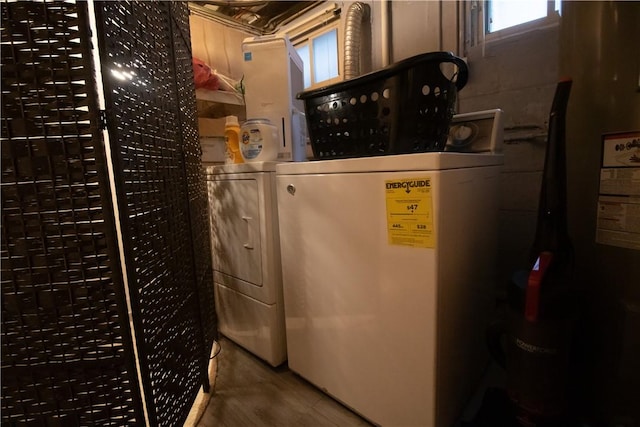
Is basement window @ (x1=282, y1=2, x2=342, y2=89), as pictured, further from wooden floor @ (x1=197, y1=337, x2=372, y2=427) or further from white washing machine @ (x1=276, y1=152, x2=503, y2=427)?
wooden floor @ (x1=197, y1=337, x2=372, y2=427)

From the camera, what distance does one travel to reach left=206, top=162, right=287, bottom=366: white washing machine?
4.19ft

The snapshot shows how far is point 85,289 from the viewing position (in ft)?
2.49

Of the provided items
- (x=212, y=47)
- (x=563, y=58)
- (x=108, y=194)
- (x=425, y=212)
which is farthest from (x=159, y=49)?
(x=212, y=47)

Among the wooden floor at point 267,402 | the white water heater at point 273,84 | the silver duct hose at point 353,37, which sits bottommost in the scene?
the wooden floor at point 267,402

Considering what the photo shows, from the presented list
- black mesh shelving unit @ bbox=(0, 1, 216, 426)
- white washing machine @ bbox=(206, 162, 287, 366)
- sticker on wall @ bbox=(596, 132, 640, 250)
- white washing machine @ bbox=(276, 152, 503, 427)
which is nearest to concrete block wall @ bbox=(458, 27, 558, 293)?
white washing machine @ bbox=(276, 152, 503, 427)

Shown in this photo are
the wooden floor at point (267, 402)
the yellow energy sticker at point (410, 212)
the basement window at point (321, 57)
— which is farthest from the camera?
the basement window at point (321, 57)

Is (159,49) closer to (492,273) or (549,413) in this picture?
(492,273)

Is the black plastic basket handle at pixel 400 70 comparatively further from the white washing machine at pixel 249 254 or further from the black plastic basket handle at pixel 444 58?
the white washing machine at pixel 249 254

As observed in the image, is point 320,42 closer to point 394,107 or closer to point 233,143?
point 233,143

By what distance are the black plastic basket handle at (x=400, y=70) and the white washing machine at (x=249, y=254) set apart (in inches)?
16.4

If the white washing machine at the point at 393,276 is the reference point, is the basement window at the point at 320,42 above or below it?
above

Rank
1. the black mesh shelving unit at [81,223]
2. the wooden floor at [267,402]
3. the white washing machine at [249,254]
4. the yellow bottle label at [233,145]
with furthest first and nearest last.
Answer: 1. the yellow bottle label at [233,145]
2. the white washing machine at [249,254]
3. the wooden floor at [267,402]
4. the black mesh shelving unit at [81,223]

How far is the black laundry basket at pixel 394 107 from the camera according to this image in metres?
0.86

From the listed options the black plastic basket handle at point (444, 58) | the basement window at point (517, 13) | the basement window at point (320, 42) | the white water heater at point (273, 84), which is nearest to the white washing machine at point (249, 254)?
the white water heater at point (273, 84)
